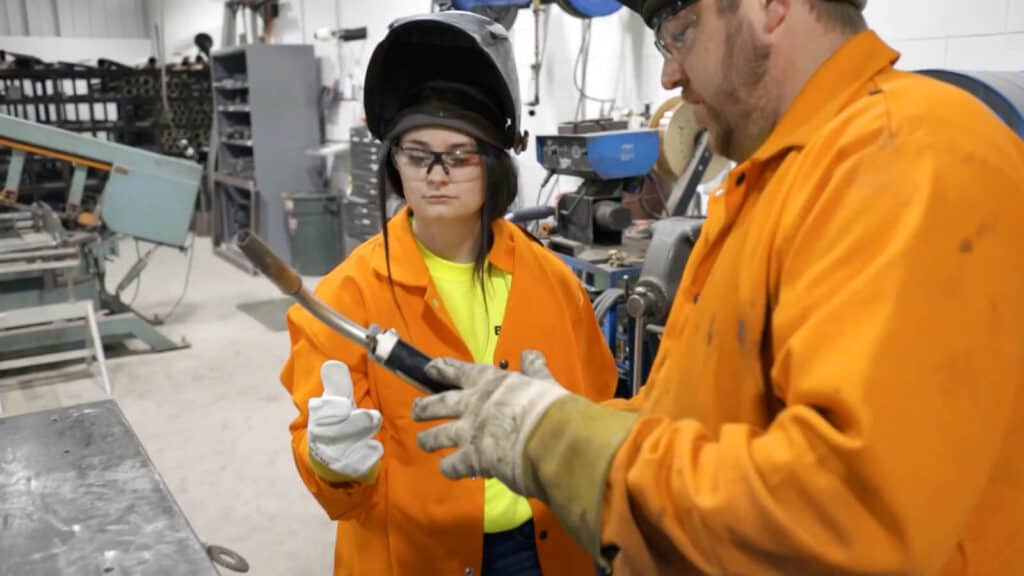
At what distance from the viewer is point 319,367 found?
125cm

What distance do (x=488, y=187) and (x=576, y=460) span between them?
814 mm

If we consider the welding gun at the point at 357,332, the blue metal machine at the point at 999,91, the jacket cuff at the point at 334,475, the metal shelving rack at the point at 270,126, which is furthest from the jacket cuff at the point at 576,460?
the metal shelving rack at the point at 270,126

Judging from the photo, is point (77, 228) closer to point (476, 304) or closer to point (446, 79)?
point (446, 79)

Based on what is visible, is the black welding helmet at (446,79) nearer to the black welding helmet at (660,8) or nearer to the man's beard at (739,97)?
the black welding helmet at (660,8)

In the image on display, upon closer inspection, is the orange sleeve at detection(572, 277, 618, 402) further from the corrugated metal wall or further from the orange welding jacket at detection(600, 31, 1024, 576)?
the corrugated metal wall

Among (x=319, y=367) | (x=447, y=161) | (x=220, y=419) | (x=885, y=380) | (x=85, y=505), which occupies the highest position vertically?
(x=447, y=161)

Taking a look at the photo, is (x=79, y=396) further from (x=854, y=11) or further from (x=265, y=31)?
(x=265, y=31)

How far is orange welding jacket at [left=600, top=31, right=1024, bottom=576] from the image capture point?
22.7 inches

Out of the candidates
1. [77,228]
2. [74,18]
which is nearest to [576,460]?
[77,228]

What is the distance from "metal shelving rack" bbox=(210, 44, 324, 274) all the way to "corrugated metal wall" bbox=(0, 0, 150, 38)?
388 cm

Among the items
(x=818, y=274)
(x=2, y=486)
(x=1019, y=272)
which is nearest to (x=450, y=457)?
(x=818, y=274)

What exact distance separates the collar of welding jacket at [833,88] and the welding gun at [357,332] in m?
0.48

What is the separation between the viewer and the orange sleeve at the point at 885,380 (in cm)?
58

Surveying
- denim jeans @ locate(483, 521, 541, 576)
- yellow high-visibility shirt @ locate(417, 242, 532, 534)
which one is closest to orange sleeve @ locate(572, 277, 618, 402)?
yellow high-visibility shirt @ locate(417, 242, 532, 534)
